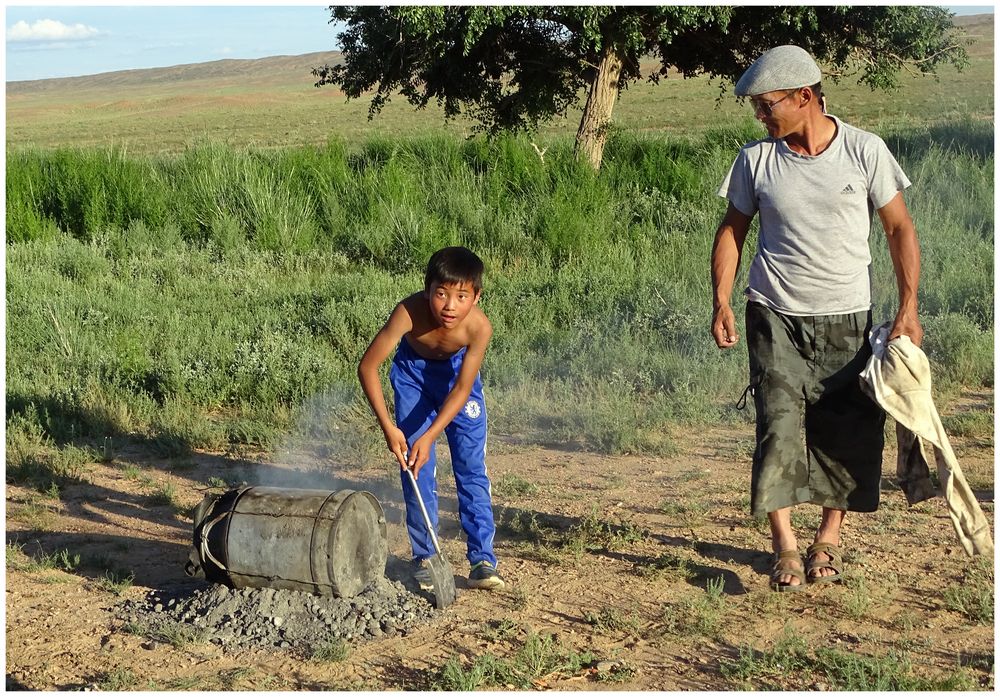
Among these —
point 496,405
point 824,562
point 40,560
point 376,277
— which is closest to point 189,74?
point 376,277

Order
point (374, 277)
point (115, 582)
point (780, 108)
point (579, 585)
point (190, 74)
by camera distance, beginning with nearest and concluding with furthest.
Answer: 1. point (780, 108)
2. point (579, 585)
3. point (115, 582)
4. point (374, 277)
5. point (190, 74)

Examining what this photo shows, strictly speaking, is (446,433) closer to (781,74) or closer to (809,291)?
(809,291)

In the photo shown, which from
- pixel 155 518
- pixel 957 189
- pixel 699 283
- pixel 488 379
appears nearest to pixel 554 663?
pixel 155 518

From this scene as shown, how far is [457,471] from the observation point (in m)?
4.51

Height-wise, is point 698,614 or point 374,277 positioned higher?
point 374,277

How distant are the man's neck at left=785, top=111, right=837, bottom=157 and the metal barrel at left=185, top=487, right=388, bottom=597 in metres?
2.13

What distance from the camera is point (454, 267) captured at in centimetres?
403

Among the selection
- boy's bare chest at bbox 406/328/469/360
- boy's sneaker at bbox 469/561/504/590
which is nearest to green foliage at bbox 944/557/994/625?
boy's sneaker at bbox 469/561/504/590

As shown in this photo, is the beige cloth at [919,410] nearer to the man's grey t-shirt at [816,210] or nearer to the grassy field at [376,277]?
the man's grey t-shirt at [816,210]

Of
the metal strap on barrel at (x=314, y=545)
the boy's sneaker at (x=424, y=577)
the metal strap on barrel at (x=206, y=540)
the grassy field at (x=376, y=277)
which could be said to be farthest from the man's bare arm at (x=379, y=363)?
the grassy field at (x=376, y=277)

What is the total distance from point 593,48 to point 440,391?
10.5 meters

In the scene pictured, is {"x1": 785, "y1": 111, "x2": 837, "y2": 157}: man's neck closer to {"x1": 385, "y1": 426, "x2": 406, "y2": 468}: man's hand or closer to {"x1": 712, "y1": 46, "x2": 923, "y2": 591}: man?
{"x1": 712, "y1": 46, "x2": 923, "y2": 591}: man

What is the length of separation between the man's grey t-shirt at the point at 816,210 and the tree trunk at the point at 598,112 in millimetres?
9814

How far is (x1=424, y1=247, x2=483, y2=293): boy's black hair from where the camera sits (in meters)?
4.03
